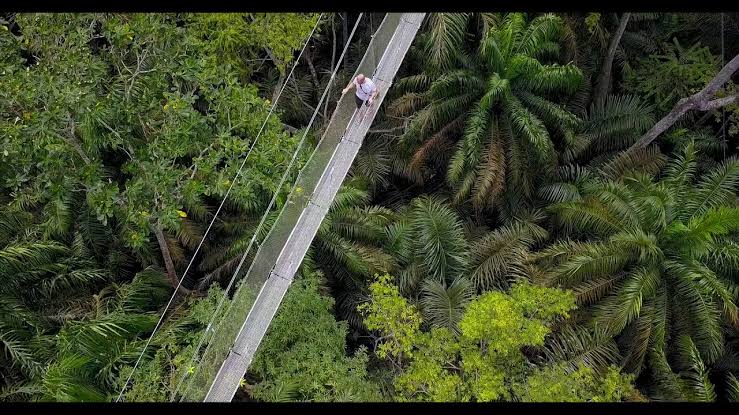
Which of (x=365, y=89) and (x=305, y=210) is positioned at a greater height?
(x=365, y=89)

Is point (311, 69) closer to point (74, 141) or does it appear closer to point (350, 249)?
point (350, 249)

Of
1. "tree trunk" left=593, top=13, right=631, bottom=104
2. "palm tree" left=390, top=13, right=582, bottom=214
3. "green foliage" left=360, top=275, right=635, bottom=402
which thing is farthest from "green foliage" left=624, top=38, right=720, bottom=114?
"green foliage" left=360, top=275, right=635, bottom=402

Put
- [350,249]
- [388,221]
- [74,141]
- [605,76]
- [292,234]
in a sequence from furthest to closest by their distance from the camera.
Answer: [605,76], [388,221], [350,249], [292,234], [74,141]

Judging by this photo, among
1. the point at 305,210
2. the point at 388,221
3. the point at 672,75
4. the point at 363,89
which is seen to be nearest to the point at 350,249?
the point at 388,221

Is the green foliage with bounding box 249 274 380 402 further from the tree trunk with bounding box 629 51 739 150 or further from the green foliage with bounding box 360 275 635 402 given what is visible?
the tree trunk with bounding box 629 51 739 150

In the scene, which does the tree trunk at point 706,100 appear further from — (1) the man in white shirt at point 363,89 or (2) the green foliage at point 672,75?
(1) the man in white shirt at point 363,89

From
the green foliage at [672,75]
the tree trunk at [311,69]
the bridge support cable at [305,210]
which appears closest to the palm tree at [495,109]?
the bridge support cable at [305,210]
